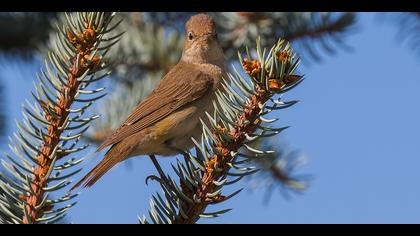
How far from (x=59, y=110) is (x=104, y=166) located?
853 mm

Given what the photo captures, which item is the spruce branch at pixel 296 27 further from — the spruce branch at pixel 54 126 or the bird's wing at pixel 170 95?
the spruce branch at pixel 54 126

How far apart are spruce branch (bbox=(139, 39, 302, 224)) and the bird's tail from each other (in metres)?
0.50

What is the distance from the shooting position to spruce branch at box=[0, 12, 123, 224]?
2.24m

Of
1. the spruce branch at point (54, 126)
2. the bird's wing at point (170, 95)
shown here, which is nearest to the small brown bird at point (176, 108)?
the bird's wing at point (170, 95)

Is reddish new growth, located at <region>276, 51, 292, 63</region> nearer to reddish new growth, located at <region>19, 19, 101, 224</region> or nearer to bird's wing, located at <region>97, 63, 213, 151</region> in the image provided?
reddish new growth, located at <region>19, 19, 101, 224</region>

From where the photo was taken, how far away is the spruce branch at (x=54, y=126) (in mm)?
2244

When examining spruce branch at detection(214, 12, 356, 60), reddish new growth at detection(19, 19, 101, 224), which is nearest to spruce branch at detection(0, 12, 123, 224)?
reddish new growth at detection(19, 19, 101, 224)

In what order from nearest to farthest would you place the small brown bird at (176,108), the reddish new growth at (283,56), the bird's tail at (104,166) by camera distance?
the reddish new growth at (283,56) → the bird's tail at (104,166) → the small brown bird at (176,108)

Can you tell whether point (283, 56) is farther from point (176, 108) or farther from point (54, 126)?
point (176, 108)

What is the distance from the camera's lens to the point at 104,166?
3.25 metres
